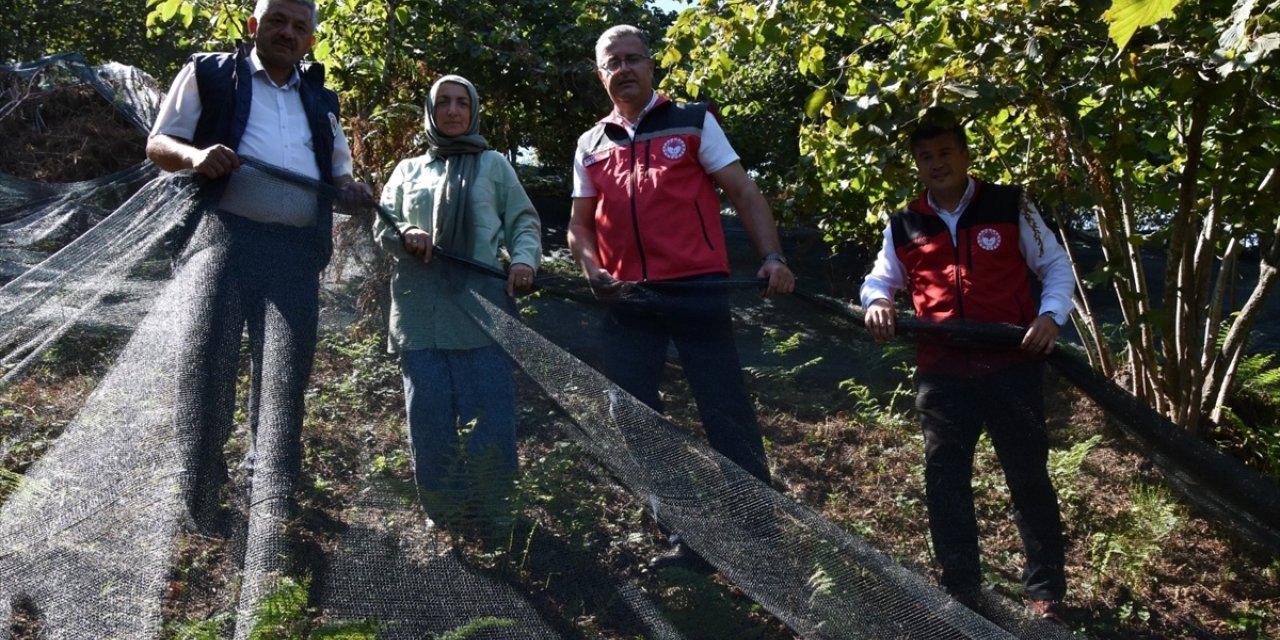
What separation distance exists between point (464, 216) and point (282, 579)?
→ 5.09 ft

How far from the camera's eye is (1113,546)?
3.27 metres

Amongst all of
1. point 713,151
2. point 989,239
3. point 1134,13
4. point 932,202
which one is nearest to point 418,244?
point 713,151

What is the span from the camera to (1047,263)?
3.31m

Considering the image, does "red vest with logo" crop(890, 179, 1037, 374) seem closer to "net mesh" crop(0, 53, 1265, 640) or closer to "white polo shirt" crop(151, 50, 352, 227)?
"net mesh" crop(0, 53, 1265, 640)

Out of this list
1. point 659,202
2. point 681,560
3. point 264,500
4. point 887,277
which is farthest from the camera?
point 659,202

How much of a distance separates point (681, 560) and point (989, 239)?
4.58ft

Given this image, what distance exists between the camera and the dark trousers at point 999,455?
9.87 feet

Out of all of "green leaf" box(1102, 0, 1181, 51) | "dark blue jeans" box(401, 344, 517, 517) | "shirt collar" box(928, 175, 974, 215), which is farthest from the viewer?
"shirt collar" box(928, 175, 974, 215)

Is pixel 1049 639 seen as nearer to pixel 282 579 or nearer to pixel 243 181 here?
pixel 282 579

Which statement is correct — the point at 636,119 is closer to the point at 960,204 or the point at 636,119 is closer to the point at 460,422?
the point at 960,204

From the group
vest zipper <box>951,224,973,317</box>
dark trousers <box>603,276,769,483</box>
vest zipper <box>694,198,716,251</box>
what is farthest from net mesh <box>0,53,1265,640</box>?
vest zipper <box>951,224,973,317</box>

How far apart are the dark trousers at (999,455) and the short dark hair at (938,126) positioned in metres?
0.78

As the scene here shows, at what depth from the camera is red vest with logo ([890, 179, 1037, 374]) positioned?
3.32 meters

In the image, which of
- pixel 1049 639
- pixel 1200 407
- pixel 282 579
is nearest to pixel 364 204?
pixel 282 579
